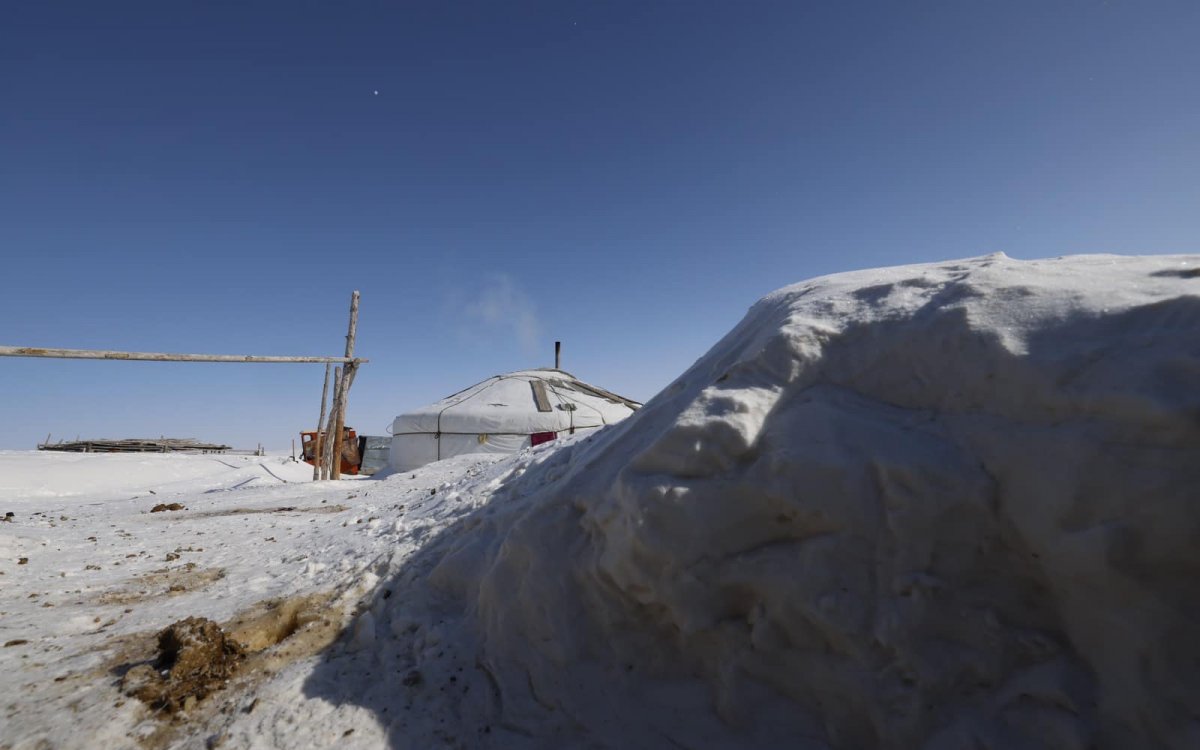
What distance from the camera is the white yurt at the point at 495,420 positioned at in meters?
13.8

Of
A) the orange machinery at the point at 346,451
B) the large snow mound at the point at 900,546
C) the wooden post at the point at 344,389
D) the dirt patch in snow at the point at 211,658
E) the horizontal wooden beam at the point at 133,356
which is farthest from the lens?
the orange machinery at the point at 346,451

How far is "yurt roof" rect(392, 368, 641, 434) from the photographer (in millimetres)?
13867

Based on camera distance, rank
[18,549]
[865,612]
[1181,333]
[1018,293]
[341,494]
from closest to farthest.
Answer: [1181,333] < [865,612] < [1018,293] < [18,549] < [341,494]

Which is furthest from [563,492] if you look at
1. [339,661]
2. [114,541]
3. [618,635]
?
[114,541]

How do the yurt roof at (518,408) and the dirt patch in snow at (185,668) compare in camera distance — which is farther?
the yurt roof at (518,408)

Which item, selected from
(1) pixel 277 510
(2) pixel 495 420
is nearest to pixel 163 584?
(1) pixel 277 510

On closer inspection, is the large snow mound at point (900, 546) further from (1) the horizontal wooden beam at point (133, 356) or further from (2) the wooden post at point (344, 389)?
(2) the wooden post at point (344, 389)

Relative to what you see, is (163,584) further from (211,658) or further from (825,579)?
(825,579)

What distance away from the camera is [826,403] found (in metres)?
1.98

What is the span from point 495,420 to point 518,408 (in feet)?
2.62

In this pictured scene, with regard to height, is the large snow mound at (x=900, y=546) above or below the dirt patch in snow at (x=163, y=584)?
above

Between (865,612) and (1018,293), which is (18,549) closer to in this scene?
(865,612)

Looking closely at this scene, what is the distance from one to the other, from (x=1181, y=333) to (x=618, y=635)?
1990mm

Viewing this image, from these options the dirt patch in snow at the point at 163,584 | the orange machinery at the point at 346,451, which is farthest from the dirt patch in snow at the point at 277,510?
the orange machinery at the point at 346,451
